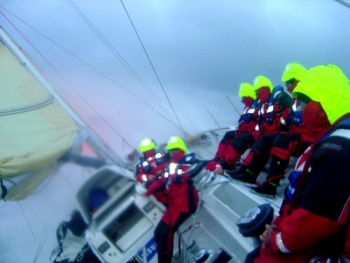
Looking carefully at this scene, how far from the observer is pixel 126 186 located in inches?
156

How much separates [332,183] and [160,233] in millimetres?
2436

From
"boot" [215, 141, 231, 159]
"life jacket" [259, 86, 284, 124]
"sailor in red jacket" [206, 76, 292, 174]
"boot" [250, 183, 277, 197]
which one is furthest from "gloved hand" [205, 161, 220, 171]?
"boot" [215, 141, 231, 159]

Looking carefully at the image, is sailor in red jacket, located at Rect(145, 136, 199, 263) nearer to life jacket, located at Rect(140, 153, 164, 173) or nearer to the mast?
life jacket, located at Rect(140, 153, 164, 173)

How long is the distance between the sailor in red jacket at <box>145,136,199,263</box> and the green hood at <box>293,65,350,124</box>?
206cm

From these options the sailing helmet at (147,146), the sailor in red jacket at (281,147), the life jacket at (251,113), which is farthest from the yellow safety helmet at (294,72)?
the sailing helmet at (147,146)

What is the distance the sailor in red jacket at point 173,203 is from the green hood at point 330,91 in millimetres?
2057

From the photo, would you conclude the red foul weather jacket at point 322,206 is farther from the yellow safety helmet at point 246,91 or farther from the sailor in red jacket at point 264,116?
the yellow safety helmet at point 246,91

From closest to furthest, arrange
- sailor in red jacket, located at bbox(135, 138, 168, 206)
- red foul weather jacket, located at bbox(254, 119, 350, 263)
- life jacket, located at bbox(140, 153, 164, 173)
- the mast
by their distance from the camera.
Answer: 1. red foul weather jacket, located at bbox(254, 119, 350, 263)
2. sailor in red jacket, located at bbox(135, 138, 168, 206)
3. life jacket, located at bbox(140, 153, 164, 173)
4. the mast

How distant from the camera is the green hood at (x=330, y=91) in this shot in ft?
4.17

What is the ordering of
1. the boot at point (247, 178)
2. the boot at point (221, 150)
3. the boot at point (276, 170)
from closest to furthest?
1. the boot at point (276, 170)
2. the boot at point (247, 178)
3. the boot at point (221, 150)

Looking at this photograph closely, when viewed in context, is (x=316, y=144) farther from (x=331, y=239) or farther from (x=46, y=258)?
(x=46, y=258)

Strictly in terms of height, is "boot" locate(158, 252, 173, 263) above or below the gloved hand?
below

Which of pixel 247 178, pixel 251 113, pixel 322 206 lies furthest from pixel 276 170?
pixel 322 206

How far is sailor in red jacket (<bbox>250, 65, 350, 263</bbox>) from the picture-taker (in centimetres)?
105
